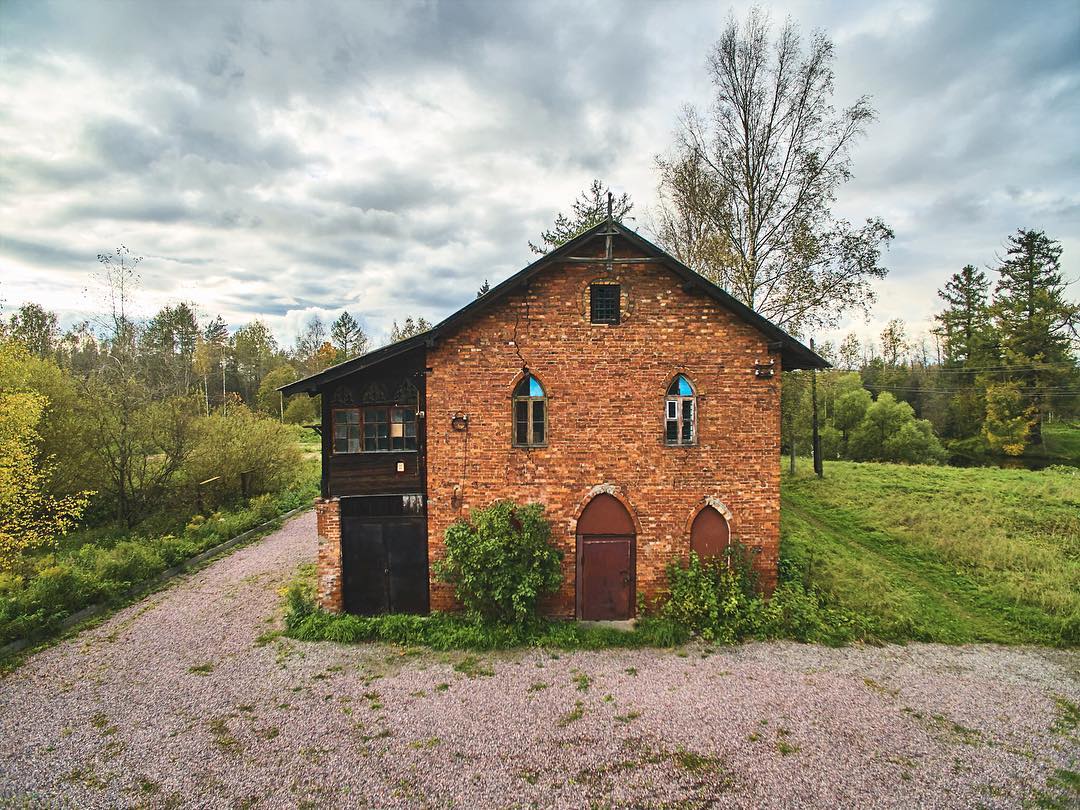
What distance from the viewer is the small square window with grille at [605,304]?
1021 cm

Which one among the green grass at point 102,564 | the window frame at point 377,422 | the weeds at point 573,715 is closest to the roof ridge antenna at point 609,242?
the window frame at point 377,422

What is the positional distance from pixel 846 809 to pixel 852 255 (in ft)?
54.8

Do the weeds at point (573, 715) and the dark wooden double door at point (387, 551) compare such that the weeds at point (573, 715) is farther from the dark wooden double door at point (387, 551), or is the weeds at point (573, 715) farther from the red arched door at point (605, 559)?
the dark wooden double door at point (387, 551)

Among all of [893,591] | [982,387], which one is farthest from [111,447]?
[982,387]

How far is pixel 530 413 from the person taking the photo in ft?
33.7

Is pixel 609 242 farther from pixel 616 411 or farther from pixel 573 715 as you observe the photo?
pixel 573 715

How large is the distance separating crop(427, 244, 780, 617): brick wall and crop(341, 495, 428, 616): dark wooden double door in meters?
0.69

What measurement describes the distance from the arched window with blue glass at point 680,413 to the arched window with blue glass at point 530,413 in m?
2.67

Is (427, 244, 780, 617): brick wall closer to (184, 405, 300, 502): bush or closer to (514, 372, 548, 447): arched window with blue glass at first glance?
(514, 372, 548, 447): arched window with blue glass

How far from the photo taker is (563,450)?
402 inches

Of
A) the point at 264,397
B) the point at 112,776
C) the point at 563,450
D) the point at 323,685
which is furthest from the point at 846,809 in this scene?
the point at 264,397

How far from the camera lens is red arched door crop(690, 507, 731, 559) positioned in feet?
33.7

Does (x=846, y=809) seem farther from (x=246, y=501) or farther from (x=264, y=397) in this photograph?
(x=264, y=397)

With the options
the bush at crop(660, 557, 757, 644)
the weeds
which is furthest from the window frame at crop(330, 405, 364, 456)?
the bush at crop(660, 557, 757, 644)
